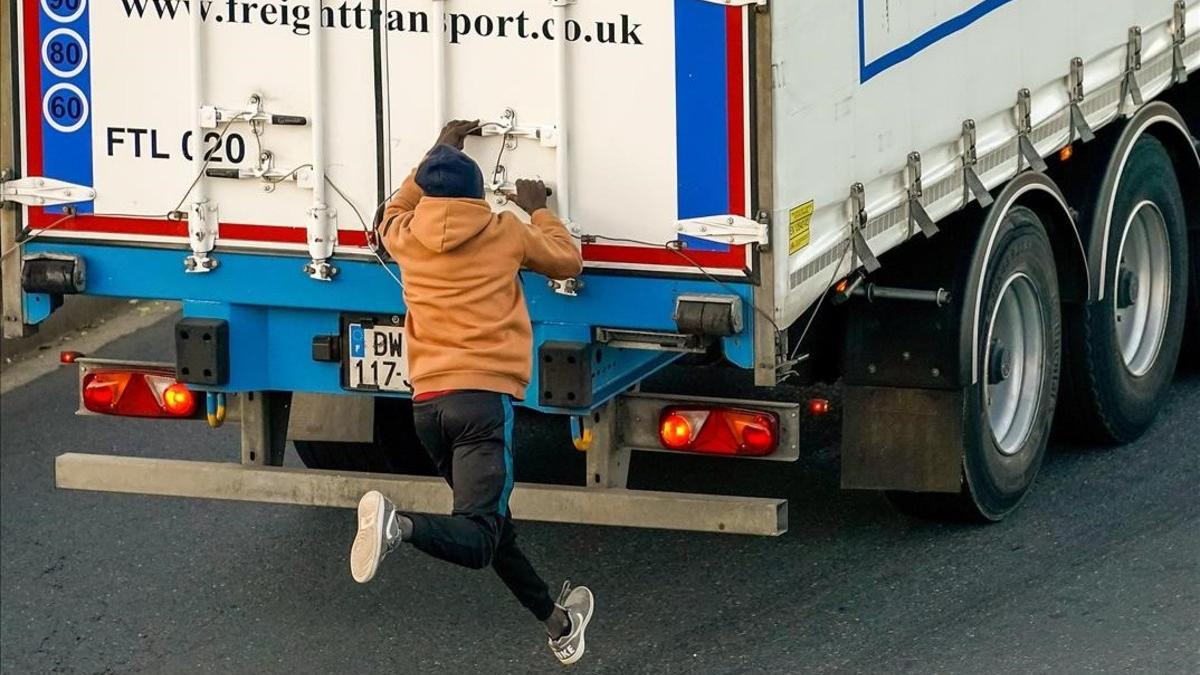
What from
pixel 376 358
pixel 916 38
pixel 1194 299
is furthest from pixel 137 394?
pixel 1194 299

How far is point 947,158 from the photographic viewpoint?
269 inches

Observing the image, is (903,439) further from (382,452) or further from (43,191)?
(43,191)

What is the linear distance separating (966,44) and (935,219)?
0.57 meters

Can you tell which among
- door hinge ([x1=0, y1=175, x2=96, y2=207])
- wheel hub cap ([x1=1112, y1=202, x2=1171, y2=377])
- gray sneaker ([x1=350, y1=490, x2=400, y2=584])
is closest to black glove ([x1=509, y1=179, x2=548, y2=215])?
gray sneaker ([x1=350, y1=490, x2=400, y2=584])

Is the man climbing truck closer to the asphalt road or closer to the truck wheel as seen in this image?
the asphalt road

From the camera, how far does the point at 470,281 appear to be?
6004 millimetres

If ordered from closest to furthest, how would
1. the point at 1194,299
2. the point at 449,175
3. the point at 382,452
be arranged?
the point at 449,175, the point at 382,452, the point at 1194,299

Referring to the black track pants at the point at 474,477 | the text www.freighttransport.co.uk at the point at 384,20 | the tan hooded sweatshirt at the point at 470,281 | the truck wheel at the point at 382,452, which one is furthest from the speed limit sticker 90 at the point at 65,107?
the truck wheel at the point at 382,452

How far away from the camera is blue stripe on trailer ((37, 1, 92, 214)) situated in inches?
259

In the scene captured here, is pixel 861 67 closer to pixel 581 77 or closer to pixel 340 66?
pixel 581 77

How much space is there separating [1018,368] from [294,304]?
8.73ft

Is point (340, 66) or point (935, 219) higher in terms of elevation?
point (340, 66)

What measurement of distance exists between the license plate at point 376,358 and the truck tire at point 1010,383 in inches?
75.8

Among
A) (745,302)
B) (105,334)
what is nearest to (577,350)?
(745,302)
